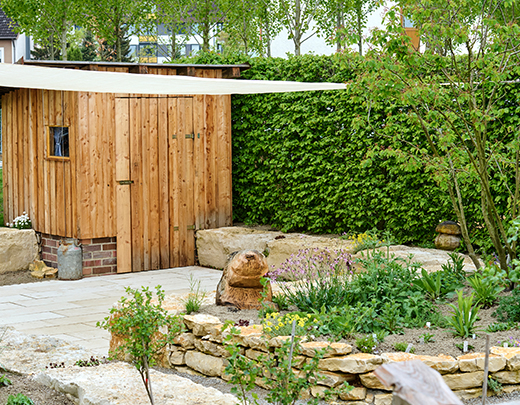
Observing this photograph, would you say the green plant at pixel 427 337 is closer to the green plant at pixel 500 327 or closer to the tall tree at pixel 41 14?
the green plant at pixel 500 327

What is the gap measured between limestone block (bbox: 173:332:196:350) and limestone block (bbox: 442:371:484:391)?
5.53ft

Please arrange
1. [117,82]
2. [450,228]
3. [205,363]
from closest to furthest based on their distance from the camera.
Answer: [205,363] → [117,82] → [450,228]

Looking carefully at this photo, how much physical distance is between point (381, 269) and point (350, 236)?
9.65 feet

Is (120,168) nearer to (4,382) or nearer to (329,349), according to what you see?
(4,382)

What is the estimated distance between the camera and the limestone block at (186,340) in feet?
14.0

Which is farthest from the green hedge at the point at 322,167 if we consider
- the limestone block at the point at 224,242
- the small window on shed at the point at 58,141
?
the small window on shed at the point at 58,141

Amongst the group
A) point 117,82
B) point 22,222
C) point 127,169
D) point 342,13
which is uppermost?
point 342,13

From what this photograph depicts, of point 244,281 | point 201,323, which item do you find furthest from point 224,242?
point 201,323

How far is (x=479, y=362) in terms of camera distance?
3.44m

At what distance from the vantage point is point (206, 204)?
8.94m

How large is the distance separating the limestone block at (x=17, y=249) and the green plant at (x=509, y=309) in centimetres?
614

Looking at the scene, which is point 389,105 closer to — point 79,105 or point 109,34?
point 79,105

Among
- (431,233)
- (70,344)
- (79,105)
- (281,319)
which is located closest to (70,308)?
(70,344)

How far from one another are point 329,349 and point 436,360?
0.59 metres
